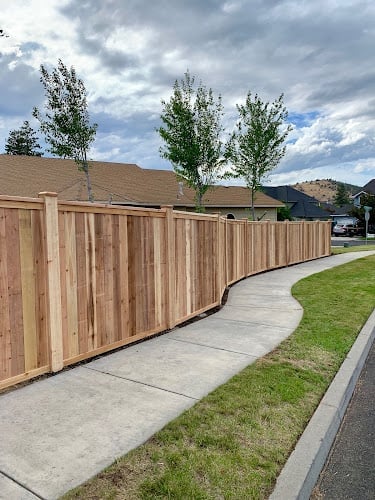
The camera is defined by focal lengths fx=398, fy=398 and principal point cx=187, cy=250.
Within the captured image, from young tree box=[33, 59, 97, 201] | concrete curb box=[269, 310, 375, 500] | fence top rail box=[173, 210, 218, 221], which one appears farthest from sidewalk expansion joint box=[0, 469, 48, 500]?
young tree box=[33, 59, 97, 201]

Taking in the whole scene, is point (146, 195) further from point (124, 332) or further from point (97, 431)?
point (97, 431)

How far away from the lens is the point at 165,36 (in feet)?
33.8

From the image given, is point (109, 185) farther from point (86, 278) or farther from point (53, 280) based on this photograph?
point (53, 280)

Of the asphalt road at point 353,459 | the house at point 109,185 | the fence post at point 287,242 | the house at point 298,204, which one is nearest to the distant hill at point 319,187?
the house at point 298,204

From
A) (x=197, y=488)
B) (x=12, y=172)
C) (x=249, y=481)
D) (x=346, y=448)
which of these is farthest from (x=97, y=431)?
(x=12, y=172)

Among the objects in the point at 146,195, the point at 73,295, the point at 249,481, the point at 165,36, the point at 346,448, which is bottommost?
the point at 346,448

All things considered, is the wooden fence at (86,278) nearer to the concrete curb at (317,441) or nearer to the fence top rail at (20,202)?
the fence top rail at (20,202)

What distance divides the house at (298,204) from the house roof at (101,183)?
28.6 meters

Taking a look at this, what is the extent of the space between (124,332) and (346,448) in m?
3.11

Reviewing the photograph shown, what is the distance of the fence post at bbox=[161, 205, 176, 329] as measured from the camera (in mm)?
6191

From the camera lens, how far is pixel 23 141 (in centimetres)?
4275

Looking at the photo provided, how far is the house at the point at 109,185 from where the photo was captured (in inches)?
763

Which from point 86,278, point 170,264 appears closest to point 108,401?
point 86,278

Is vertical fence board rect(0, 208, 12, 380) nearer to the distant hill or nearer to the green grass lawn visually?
the green grass lawn
